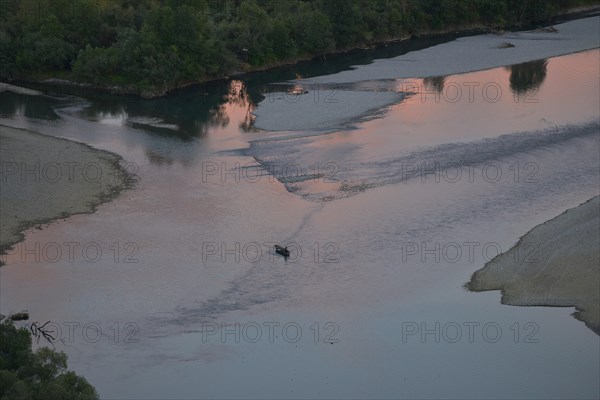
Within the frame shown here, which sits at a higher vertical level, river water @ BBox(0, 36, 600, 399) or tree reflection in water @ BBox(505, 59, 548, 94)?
tree reflection in water @ BBox(505, 59, 548, 94)

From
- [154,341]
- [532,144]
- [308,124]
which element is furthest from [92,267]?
[532,144]

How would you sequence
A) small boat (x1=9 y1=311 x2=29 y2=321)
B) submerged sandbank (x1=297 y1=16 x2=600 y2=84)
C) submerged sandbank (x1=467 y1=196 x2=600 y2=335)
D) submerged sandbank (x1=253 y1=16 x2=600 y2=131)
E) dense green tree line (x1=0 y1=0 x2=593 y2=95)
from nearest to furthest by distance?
small boat (x1=9 y1=311 x2=29 y2=321)
submerged sandbank (x1=467 y1=196 x2=600 y2=335)
submerged sandbank (x1=253 y1=16 x2=600 y2=131)
dense green tree line (x1=0 y1=0 x2=593 y2=95)
submerged sandbank (x1=297 y1=16 x2=600 y2=84)

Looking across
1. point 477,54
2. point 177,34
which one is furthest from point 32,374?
point 477,54

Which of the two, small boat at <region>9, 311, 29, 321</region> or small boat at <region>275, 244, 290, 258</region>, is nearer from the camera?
small boat at <region>9, 311, 29, 321</region>

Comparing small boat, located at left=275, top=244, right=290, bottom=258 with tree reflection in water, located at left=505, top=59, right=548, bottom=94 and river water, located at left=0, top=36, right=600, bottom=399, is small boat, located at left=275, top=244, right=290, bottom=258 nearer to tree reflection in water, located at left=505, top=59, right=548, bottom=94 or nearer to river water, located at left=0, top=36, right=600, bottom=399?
river water, located at left=0, top=36, right=600, bottom=399

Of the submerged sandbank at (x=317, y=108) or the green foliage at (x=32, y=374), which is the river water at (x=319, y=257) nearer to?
the submerged sandbank at (x=317, y=108)

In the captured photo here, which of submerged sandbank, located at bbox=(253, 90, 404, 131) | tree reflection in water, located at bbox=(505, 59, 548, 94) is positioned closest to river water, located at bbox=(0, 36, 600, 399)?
submerged sandbank, located at bbox=(253, 90, 404, 131)

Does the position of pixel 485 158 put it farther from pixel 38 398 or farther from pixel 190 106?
pixel 38 398

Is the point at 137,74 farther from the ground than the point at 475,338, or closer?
farther from the ground
